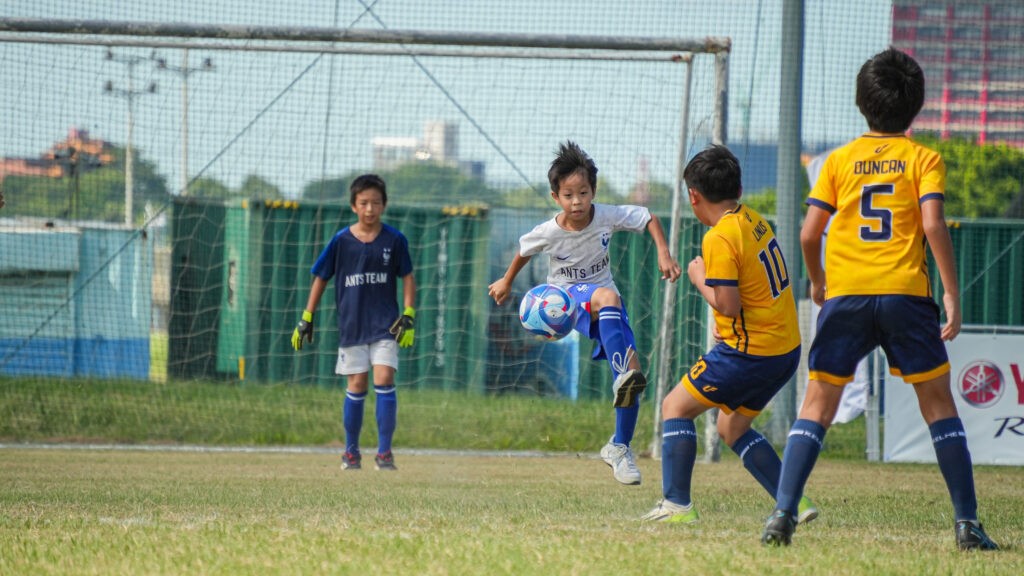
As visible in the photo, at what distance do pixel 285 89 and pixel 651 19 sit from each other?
3.76 m

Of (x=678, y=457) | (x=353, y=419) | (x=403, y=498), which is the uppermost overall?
(x=678, y=457)

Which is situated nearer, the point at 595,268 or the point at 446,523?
the point at 446,523

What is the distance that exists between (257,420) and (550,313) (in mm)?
6705

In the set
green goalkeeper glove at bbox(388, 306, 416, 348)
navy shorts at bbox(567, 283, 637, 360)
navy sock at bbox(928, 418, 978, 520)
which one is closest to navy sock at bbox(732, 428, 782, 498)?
navy sock at bbox(928, 418, 978, 520)

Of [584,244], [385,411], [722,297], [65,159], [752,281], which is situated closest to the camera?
[722,297]

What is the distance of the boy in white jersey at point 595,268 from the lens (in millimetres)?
6555

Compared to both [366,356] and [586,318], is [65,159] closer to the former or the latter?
[366,356]

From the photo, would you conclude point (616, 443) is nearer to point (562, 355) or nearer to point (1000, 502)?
point (1000, 502)

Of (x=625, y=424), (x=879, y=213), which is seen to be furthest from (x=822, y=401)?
(x=625, y=424)

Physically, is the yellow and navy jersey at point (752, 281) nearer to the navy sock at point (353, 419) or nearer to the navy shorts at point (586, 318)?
the navy shorts at point (586, 318)

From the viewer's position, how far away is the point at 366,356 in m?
9.59

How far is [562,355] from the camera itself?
14.9 metres

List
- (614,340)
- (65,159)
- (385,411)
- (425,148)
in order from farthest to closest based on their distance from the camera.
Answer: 1. (425,148)
2. (65,159)
3. (385,411)
4. (614,340)

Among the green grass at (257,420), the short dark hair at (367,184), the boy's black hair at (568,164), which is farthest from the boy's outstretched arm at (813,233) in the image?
the green grass at (257,420)
